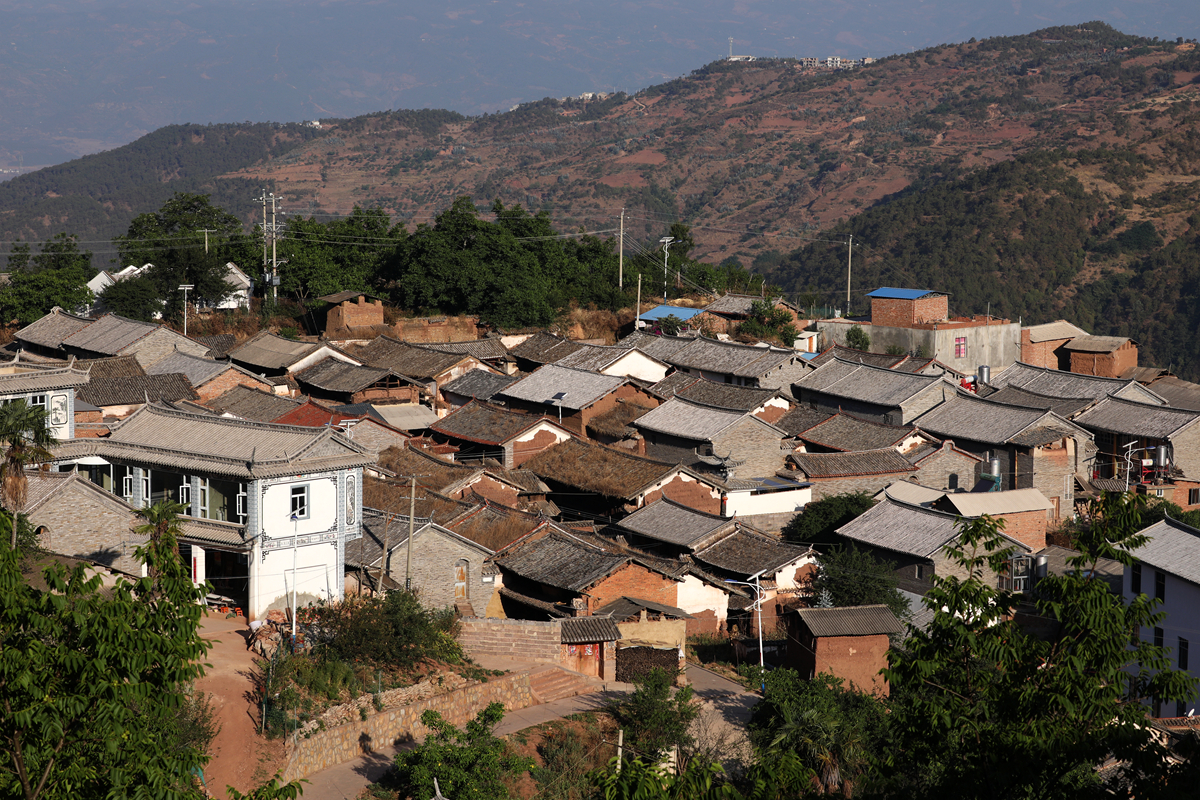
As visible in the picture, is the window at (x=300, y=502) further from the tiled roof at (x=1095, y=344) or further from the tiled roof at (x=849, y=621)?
the tiled roof at (x=1095, y=344)

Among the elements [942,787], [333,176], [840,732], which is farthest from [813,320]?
[333,176]

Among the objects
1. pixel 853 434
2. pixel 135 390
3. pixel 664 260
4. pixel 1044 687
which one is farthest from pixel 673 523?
pixel 664 260

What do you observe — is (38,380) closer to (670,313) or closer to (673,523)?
(673,523)

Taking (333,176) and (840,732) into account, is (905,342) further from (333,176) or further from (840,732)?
(333,176)

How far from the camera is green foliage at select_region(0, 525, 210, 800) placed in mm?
9695

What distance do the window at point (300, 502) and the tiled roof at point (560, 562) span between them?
5.91m

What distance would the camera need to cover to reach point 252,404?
40.4 metres

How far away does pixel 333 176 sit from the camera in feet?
599

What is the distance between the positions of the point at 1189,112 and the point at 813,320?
299ft

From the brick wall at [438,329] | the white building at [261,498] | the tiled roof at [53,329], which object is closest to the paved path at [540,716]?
the white building at [261,498]

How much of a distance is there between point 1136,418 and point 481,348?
1030 inches

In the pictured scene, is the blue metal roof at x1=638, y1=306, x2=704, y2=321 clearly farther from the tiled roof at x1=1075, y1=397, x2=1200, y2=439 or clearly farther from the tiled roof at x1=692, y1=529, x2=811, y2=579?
the tiled roof at x1=692, y1=529, x2=811, y2=579

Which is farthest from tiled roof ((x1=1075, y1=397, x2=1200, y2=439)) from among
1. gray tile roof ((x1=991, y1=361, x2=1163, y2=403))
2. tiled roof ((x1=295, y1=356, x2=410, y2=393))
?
tiled roof ((x1=295, y1=356, x2=410, y2=393))

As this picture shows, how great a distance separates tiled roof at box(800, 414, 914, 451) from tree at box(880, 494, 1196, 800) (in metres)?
27.6
